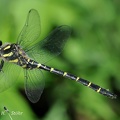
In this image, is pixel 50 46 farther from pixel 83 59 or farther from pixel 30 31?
pixel 83 59

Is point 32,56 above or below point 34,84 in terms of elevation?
above

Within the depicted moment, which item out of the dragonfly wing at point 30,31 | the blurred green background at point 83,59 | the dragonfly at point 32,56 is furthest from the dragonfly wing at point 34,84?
the blurred green background at point 83,59

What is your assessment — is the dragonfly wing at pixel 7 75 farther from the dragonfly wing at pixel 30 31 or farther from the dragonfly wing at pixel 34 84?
the dragonfly wing at pixel 30 31

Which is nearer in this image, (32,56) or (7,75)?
(7,75)

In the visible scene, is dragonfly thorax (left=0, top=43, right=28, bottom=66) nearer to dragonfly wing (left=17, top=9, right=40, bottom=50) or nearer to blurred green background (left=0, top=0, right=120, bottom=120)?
dragonfly wing (left=17, top=9, right=40, bottom=50)

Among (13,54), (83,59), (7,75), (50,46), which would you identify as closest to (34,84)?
(7,75)

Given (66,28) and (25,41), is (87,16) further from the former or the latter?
(25,41)

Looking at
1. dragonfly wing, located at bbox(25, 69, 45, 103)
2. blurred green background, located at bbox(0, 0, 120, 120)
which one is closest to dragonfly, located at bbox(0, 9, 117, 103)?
dragonfly wing, located at bbox(25, 69, 45, 103)
